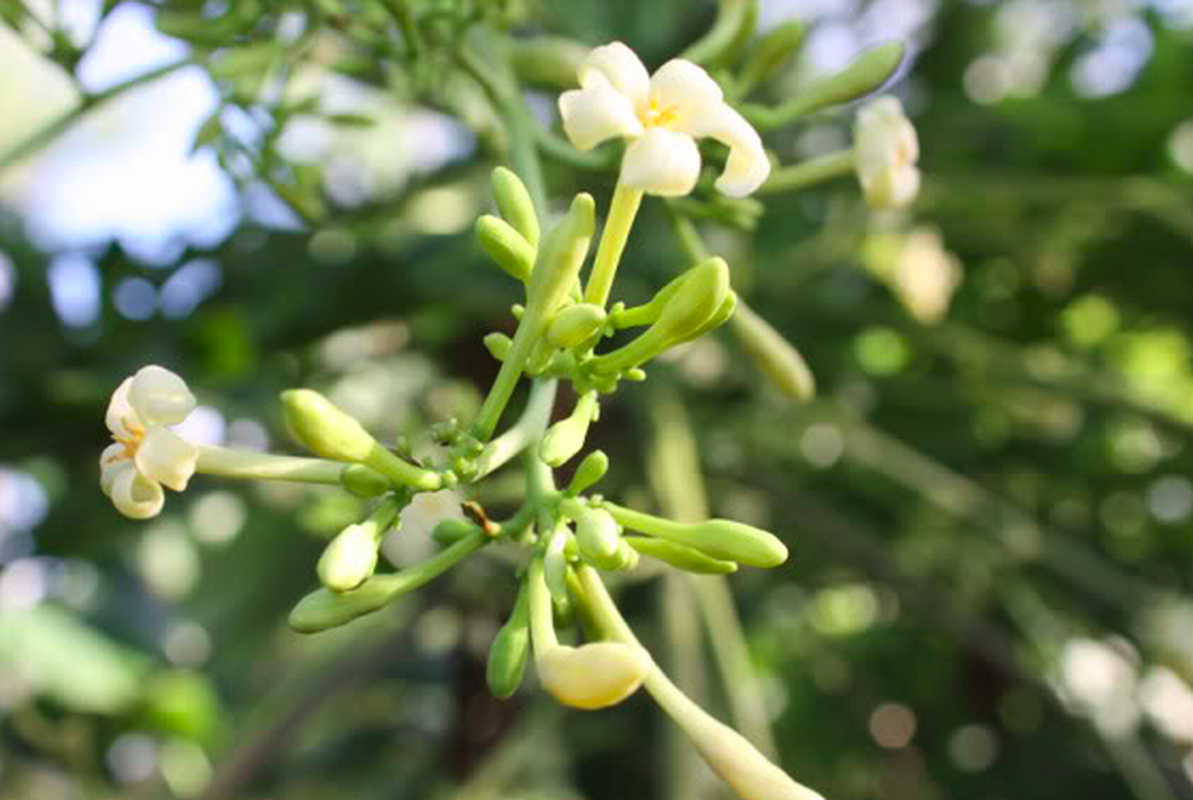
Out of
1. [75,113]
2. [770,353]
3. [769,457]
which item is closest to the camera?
[770,353]

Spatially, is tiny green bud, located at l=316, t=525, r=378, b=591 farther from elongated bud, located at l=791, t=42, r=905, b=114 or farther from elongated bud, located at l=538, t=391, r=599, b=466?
elongated bud, located at l=791, t=42, r=905, b=114

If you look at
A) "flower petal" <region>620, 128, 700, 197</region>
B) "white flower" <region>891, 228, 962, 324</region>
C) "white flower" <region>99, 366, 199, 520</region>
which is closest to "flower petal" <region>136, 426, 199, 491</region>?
"white flower" <region>99, 366, 199, 520</region>

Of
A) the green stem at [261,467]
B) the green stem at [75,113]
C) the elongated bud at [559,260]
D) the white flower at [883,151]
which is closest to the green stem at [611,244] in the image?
the elongated bud at [559,260]

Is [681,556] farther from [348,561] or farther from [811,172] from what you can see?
[811,172]

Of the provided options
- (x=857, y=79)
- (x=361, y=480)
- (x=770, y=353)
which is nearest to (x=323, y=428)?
(x=361, y=480)

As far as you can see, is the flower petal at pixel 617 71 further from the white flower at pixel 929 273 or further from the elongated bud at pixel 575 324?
the white flower at pixel 929 273

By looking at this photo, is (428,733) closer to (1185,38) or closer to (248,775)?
(248,775)

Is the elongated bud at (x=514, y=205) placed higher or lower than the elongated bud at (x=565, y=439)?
higher
